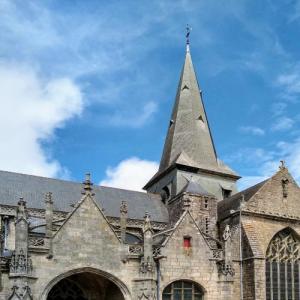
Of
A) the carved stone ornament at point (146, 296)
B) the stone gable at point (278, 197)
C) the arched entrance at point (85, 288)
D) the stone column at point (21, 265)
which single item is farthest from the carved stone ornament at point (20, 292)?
the stone gable at point (278, 197)

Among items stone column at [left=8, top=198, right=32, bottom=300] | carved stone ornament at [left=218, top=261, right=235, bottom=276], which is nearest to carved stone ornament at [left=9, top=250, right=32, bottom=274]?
stone column at [left=8, top=198, right=32, bottom=300]

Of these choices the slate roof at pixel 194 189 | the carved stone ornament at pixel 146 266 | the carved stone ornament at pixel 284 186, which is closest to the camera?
the carved stone ornament at pixel 146 266

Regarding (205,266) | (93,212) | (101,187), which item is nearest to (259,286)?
(205,266)

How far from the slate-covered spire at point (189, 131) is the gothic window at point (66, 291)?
12.9 metres

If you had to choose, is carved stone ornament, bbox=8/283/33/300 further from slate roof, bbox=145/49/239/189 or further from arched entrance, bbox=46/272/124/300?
slate roof, bbox=145/49/239/189

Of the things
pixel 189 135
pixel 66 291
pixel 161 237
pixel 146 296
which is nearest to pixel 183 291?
pixel 146 296

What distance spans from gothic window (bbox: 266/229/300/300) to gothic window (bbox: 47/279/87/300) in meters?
8.66

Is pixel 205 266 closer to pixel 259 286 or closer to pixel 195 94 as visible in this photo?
pixel 259 286

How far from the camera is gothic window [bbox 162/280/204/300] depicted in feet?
67.3

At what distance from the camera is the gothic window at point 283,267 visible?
936 inches

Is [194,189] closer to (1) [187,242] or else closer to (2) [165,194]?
(2) [165,194]

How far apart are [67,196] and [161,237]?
725 cm

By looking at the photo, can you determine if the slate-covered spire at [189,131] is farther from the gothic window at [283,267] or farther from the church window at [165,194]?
the gothic window at [283,267]

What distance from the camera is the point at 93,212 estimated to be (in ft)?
64.6
